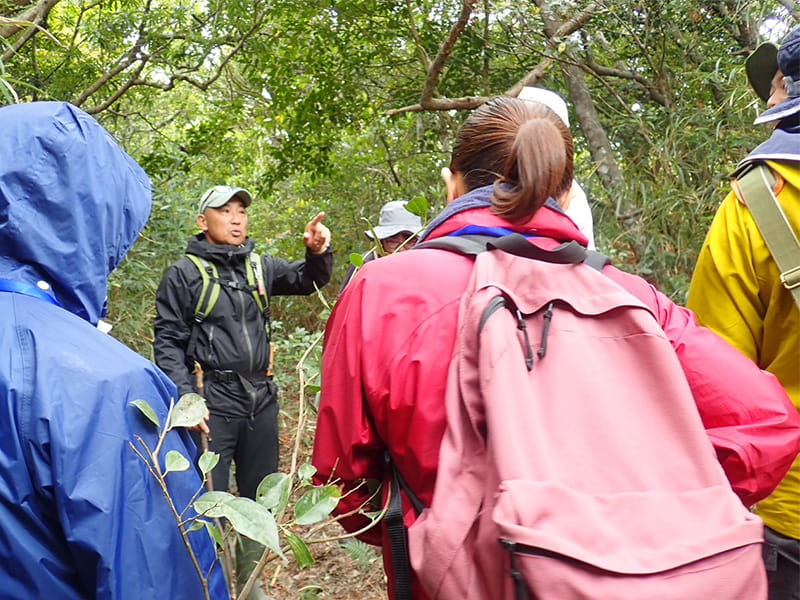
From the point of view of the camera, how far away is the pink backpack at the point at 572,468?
1076mm

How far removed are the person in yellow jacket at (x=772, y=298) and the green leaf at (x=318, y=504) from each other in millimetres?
1077

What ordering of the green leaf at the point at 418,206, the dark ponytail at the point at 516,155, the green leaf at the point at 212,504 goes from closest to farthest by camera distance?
the green leaf at the point at 212,504, the dark ponytail at the point at 516,155, the green leaf at the point at 418,206

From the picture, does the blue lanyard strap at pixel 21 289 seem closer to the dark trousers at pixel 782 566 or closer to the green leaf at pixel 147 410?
the green leaf at pixel 147 410

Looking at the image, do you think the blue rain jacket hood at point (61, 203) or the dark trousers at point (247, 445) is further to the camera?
the dark trousers at point (247, 445)

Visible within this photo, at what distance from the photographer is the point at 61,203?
1451mm

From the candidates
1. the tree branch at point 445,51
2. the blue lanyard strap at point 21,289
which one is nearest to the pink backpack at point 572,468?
the blue lanyard strap at point 21,289

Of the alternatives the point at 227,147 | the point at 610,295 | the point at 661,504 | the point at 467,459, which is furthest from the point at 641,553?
the point at 227,147

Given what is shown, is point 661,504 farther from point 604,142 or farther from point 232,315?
point 604,142

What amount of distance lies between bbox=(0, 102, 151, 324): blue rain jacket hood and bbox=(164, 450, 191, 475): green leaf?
0.37 meters

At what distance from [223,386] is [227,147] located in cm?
437

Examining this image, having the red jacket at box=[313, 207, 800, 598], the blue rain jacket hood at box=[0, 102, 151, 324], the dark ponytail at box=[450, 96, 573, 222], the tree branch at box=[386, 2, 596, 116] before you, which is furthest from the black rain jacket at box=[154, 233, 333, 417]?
the dark ponytail at box=[450, 96, 573, 222]

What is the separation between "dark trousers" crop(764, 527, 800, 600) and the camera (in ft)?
5.98

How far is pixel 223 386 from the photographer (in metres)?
3.85

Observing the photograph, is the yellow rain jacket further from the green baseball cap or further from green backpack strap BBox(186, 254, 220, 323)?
the green baseball cap
